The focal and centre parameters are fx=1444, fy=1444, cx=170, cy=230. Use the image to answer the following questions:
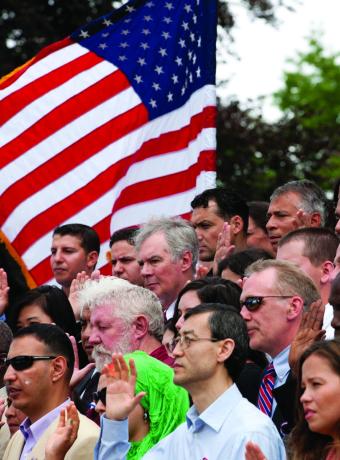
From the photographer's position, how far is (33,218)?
12.8 m

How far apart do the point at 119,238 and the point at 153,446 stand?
400 centimetres

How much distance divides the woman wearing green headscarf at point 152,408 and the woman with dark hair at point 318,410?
1.35m

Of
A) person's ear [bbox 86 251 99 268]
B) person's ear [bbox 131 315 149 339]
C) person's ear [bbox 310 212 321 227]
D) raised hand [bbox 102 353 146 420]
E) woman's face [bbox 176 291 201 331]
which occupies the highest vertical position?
raised hand [bbox 102 353 146 420]

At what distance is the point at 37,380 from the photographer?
898 cm

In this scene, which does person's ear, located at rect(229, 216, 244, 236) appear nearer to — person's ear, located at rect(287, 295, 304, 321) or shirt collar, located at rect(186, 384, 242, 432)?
person's ear, located at rect(287, 295, 304, 321)

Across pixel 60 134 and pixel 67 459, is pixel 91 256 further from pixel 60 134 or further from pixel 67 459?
pixel 67 459

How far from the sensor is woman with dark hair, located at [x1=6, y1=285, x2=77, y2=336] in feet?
34.9

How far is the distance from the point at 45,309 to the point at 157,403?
258cm

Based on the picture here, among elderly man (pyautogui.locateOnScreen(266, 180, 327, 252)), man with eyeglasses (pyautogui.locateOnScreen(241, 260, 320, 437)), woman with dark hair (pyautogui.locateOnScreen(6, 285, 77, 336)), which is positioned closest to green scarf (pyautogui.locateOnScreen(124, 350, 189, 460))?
man with eyeglasses (pyautogui.locateOnScreen(241, 260, 320, 437))

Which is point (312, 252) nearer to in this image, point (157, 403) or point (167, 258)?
point (167, 258)

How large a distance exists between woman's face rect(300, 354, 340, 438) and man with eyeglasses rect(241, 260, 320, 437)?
1.23 meters

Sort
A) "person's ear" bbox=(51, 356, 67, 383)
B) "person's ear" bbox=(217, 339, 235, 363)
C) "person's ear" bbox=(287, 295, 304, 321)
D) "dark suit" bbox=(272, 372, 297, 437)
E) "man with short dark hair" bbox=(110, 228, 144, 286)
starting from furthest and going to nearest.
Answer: "man with short dark hair" bbox=(110, 228, 144, 286), "person's ear" bbox=(51, 356, 67, 383), "person's ear" bbox=(287, 295, 304, 321), "dark suit" bbox=(272, 372, 297, 437), "person's ear" bbox=(217, 339, 235, 363)

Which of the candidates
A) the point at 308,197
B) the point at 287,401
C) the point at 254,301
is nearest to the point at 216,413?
the point at 287,401

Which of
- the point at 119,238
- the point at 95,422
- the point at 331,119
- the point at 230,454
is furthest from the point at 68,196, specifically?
the point at 331,119
